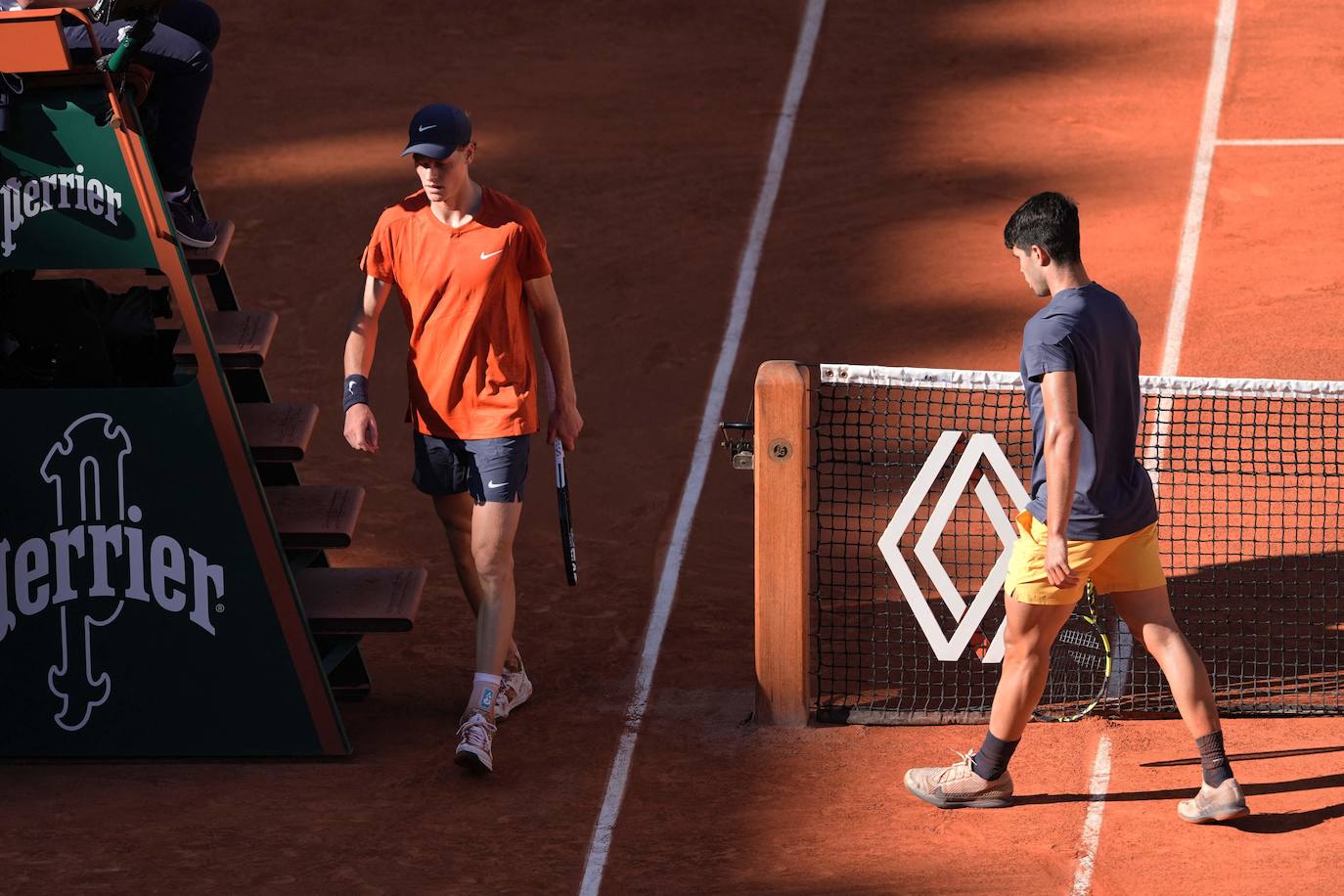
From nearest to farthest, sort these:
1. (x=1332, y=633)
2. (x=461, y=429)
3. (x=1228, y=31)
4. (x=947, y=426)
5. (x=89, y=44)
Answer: (x=89, y=44) < (x=461, y=429) < (x=1332, y=633) < (x=947, y=426) < (x=1228, y=31)

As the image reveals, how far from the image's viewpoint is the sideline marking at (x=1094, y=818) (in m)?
5.98

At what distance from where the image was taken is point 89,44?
6.34 metres

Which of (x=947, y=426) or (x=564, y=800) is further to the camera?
(x=947, y=426)

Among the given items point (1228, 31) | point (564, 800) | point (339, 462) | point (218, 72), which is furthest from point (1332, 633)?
point (218, 72)

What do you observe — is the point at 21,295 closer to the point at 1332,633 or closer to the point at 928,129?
the point at 1332,633

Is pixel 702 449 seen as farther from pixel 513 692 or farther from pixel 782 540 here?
pixel 782 540

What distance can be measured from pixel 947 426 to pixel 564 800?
3.85m

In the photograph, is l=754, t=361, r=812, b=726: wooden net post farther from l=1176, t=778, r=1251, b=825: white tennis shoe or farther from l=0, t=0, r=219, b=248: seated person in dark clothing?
l=0, t=0, r=219, b=248: seated person in dark clothing

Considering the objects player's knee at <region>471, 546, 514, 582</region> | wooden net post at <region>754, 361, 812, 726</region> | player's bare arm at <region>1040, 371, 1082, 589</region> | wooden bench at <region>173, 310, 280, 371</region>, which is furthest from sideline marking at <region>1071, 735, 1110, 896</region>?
wooden bench at <region>173, 310, 280, 371</region>

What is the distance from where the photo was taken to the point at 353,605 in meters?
7.09

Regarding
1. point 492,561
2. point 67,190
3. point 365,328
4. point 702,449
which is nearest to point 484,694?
point 492,561

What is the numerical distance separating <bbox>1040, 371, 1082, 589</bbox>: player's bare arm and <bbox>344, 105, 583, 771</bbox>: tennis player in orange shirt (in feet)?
6.55

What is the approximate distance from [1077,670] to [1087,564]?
63.9 inches

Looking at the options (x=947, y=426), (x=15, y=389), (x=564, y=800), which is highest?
(x=15, y=389)
